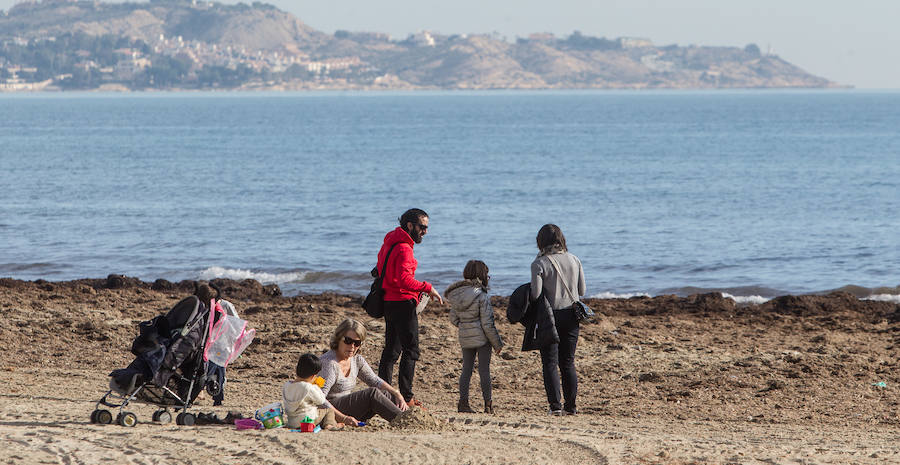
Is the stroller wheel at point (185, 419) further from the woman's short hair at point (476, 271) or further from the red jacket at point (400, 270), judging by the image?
the woman's short hair at point (476, 271)

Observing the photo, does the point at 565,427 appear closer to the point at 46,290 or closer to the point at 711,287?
the point at 46,290

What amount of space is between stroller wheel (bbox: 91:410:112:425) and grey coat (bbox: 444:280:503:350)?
2.81 meters

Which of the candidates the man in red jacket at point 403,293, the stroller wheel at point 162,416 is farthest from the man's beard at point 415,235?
the stroller wheel at point 162,416

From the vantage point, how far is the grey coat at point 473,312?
341 inches

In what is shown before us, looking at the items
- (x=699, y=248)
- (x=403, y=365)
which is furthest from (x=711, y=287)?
(x=403, y=365)

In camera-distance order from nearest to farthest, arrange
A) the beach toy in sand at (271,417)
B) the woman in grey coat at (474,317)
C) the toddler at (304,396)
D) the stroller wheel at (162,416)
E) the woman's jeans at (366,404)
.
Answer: the toddler at (304,396), the beach toy in sand at (271,417), the woman's jeans at (366,404), the stroller wheel at (162,416), the woman in grey coat at (474,317)

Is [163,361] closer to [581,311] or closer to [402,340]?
[402,340]

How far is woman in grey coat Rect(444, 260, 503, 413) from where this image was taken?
8641mm

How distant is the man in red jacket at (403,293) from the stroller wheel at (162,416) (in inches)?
70.8

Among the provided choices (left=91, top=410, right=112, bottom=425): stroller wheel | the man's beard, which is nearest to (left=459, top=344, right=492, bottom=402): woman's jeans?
the man's beard

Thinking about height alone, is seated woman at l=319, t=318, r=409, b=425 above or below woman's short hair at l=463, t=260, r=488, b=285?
below

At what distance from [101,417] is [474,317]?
9.92 ft

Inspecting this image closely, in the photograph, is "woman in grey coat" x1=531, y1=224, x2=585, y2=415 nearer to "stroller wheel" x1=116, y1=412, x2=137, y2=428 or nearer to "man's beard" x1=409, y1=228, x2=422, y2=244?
"man's beard" x1=409, y1=228, x2=422, y2=244

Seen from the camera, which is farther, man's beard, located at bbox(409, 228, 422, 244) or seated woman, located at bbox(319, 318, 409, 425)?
man's beard, located at bbox(409, 228, 422, 244)
